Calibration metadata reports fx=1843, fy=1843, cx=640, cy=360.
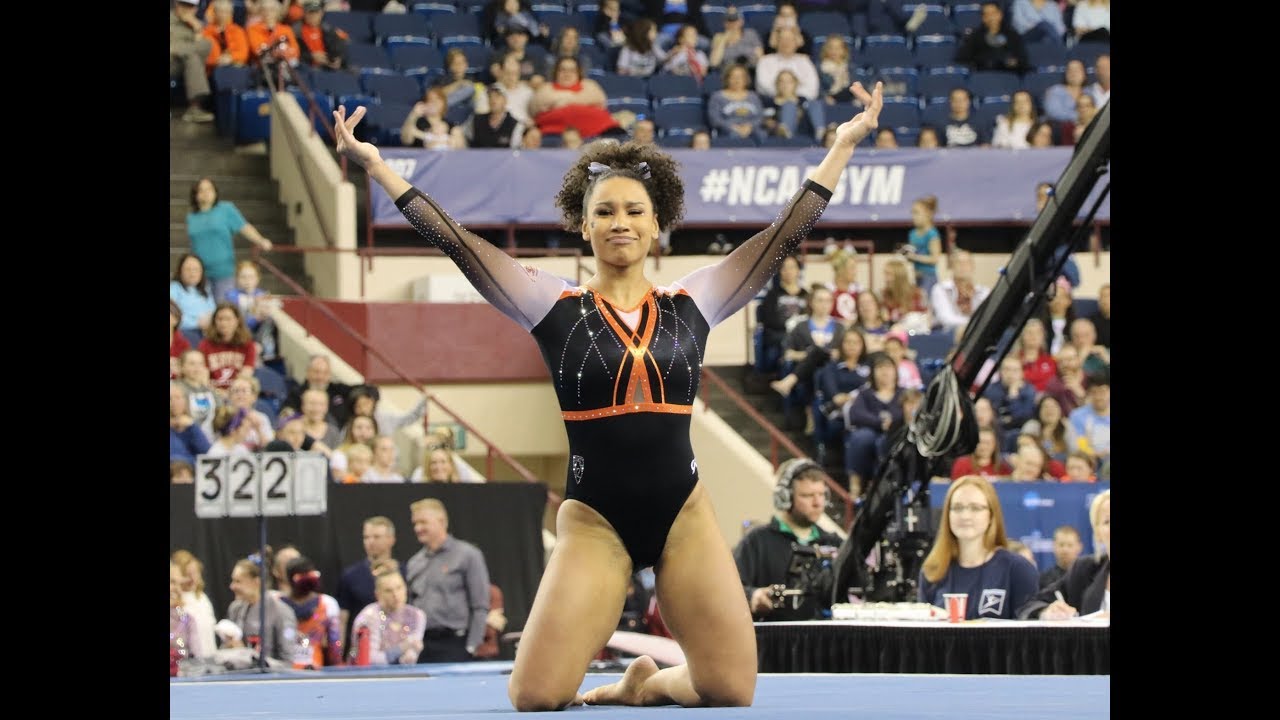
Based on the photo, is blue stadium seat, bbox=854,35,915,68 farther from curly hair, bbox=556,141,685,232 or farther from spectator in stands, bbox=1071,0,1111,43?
curly hair, bbox=556,141,685,232

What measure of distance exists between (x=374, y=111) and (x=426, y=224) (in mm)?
11274

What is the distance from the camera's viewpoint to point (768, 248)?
5.27 meters

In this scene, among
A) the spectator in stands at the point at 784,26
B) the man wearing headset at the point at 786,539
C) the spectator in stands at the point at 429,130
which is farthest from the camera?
the spectator in stands at the point at 784,26

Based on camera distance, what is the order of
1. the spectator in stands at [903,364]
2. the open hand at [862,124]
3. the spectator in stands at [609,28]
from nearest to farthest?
the open hand at [862,124], the spectator in stands at [903,364], the spectator in stands at [609,28]

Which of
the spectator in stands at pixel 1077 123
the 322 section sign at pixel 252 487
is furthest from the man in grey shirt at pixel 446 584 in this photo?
the spectator in stands at pixel 1077 123

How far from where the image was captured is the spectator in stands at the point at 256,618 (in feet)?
31.0

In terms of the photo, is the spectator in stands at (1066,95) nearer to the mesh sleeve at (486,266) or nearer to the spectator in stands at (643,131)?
the spectator in stands at (643,131)

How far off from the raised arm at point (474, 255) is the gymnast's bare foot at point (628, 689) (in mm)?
1051

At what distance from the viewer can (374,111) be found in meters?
16.0

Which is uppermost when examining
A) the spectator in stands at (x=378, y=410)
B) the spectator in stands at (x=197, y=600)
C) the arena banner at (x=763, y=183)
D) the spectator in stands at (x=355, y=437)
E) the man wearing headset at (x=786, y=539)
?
the arena banner at (x=763, y=183)

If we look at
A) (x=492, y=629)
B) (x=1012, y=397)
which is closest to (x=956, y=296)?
(x=1012, y=397)
